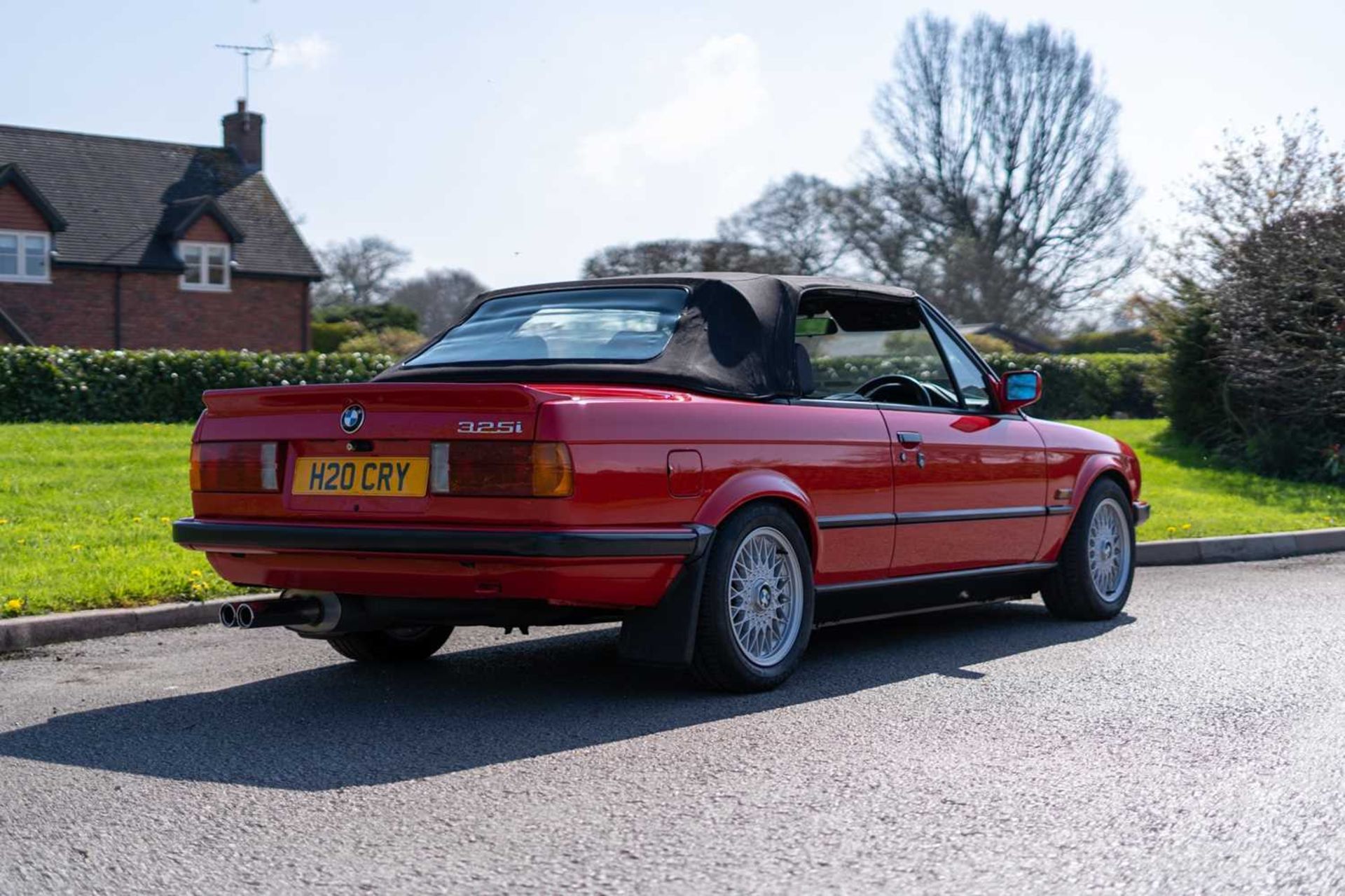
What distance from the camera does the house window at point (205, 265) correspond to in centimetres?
3994

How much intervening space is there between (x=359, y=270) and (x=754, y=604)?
6358 cm

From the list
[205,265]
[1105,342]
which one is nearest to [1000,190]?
[1105,342]

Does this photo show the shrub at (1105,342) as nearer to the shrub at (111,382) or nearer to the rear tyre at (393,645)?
the shrub at (111,382)

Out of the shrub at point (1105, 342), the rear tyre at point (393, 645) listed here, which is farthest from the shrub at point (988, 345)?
the rear tyre at point (393, 645)

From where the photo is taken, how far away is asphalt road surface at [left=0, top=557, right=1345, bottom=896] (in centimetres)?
354

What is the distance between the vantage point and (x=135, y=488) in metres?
12.6

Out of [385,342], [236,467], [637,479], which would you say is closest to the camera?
[637,479]

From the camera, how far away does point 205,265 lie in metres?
40.2

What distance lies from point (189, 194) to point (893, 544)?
3857 cm

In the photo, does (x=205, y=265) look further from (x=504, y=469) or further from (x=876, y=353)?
(x=504, y=469)

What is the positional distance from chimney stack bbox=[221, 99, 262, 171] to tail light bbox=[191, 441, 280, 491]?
4010 cm

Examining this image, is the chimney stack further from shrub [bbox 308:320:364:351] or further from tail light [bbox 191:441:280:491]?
tail light [bbox 191:441:280:491]

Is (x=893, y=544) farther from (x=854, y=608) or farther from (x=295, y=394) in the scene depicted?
(x=295, y=394)

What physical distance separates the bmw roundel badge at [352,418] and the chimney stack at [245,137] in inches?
1603
